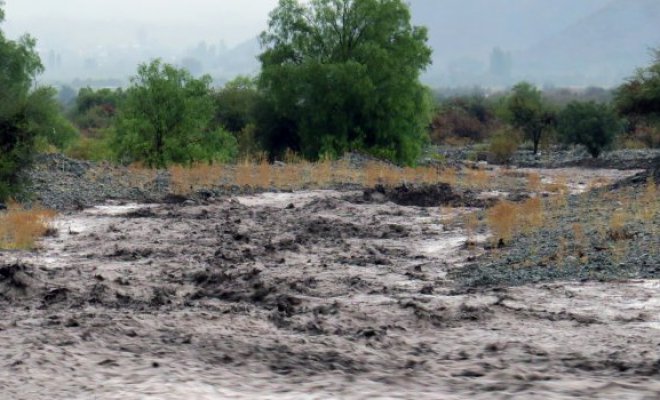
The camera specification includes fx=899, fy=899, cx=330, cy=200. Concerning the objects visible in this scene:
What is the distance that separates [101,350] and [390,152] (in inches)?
1197

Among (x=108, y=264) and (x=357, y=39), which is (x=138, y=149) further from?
(x=108, y=264)

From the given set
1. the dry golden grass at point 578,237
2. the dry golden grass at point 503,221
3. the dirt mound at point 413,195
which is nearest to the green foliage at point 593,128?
the dirt mound at point 413,195

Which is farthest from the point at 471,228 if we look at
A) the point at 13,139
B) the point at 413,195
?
the point at 13,139

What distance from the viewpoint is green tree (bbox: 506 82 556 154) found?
183ft

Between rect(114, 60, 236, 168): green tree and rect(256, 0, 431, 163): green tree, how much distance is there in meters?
4.14

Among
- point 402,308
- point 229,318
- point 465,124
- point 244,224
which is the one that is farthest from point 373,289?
point 465,124

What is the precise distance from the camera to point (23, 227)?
16922 mm

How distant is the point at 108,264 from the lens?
14.2 meters

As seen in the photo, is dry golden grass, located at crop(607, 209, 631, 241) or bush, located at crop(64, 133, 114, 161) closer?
dry golden grass, located at crop(607, 209, 631, 241)

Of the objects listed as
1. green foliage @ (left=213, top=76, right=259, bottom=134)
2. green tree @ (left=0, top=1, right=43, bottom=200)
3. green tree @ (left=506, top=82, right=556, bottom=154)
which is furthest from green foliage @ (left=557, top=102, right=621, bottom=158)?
green tree @ (left=0, top=1, right=43, bottom=200)

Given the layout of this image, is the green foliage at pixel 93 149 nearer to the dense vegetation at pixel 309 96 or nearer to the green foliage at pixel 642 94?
the dense vegetation at pixel 309 96

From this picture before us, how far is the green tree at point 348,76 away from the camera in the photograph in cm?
3847

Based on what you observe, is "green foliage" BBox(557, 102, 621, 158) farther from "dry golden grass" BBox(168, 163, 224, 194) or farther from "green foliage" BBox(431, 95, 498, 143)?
"dry golden grass" BBox(168, 163, 224, 194)

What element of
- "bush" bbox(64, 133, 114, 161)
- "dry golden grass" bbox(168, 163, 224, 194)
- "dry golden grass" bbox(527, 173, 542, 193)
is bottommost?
"dry golden grass" bbox(527, 173, 542, 193)
